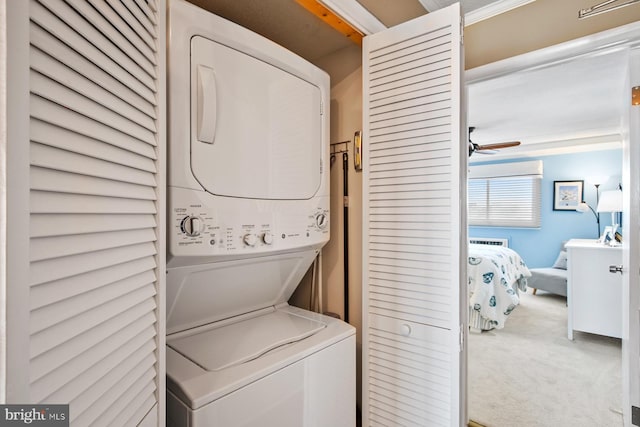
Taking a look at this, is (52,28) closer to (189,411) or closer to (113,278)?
(113,278)

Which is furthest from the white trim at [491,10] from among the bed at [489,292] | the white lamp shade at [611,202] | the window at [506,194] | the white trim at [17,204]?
the window at [506,194]

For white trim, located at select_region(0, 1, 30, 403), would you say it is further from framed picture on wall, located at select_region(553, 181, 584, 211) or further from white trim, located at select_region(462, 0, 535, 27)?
framed picture on wall, located at select_region(553, 181, 584, 211)

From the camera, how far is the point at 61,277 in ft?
1.79

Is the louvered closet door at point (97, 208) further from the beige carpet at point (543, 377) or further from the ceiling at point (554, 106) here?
the beige carpet at point (543, 377)

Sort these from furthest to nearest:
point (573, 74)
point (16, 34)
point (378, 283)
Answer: point (573, 74) → point (378, 283) → point (16, 34)

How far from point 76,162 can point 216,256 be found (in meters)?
0.66

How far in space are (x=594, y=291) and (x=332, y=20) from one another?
380 cm

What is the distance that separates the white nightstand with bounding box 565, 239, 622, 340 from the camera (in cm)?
328

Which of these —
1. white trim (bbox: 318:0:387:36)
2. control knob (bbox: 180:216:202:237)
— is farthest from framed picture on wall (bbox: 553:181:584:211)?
control knob (bbox: 180:216:202:237)

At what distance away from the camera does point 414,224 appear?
1.45m

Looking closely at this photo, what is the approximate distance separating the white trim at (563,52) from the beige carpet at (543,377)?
2.16 metres

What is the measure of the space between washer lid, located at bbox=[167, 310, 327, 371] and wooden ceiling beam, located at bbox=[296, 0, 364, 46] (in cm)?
138

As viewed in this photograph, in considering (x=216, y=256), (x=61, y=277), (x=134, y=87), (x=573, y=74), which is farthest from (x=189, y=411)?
(x=573, y=74)

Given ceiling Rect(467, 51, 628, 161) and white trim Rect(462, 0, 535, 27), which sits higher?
ceiling Rect(467, 51, 628, 161)
